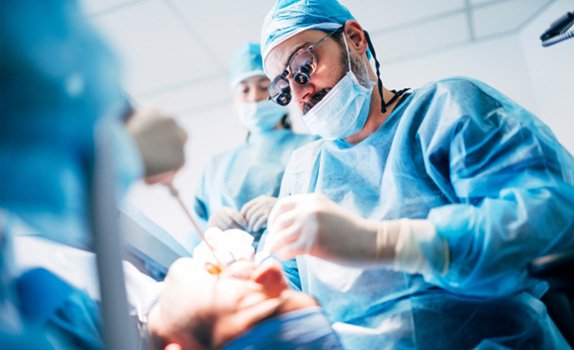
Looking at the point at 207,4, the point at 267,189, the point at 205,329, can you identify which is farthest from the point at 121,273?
the point at 207,4

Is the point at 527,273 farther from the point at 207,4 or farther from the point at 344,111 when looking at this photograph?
Result: the point at 207,4

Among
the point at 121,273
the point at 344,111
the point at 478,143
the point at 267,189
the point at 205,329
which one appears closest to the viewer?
the point at 121,273

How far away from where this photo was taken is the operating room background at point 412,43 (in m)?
2.47

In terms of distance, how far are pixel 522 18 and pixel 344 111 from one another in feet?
7.59

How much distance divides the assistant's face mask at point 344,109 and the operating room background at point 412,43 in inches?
47.8

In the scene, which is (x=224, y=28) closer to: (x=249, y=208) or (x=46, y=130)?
(x=249, y=208)

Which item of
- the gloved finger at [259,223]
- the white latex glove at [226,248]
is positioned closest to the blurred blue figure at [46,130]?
the white latex glove at [226,248]

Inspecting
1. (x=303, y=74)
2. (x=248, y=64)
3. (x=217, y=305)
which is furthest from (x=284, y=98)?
(x=248, y=64)

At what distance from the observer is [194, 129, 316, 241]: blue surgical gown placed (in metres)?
2.04

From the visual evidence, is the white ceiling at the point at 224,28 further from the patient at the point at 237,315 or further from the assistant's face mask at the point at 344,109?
the patient at the point at 237,315

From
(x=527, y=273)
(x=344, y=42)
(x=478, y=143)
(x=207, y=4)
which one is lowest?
(x=527, y=273)

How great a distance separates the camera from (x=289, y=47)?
1.32m

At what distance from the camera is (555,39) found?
1565mm

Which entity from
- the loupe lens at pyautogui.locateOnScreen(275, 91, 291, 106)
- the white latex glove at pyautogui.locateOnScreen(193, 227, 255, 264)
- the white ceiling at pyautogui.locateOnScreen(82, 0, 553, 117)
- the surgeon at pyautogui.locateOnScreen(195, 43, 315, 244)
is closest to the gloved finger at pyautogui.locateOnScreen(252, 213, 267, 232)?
the surgeon at pyautogui.locateOnScreen(195, 43, 315, 244)
